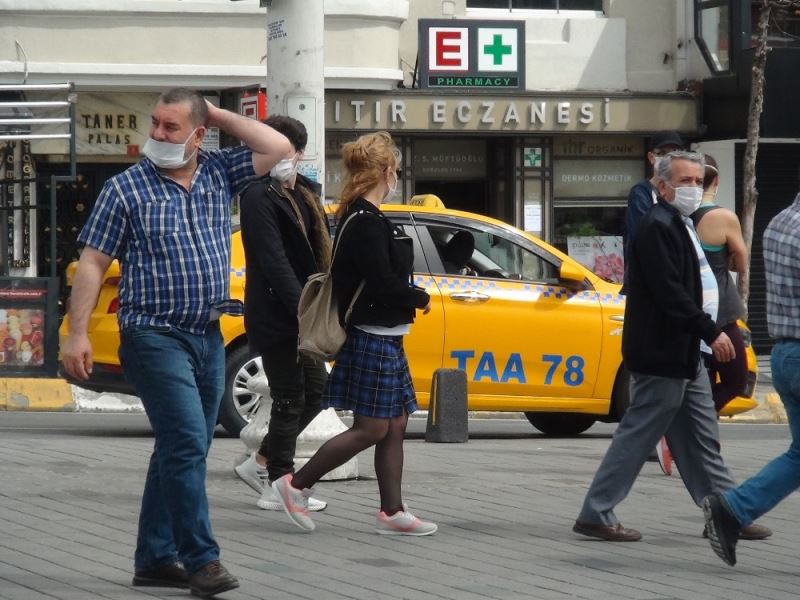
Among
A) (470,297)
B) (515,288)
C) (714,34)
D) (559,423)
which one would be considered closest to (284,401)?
(470,297)

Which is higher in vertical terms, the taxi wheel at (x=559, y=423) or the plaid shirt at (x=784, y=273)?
the plaid shirt at (x=784, y=273)

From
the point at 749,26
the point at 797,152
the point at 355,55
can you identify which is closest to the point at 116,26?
the point at 355,55

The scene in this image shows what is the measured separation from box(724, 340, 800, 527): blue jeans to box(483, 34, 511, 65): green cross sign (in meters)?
13.0

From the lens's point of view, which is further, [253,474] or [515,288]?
[515,288]

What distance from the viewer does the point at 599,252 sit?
20.2m

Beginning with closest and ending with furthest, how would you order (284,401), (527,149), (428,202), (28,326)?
(284,401) < (428,202) < (28,326) < (527,149)

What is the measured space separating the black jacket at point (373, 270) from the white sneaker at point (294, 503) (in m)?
0.78

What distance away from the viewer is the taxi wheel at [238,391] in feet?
36.6

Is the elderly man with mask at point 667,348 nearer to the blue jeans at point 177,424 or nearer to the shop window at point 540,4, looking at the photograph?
the blue jeans at point 177,424

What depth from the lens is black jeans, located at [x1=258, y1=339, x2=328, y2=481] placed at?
7668 mm

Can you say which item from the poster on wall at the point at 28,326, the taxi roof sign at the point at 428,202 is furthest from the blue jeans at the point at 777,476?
the poster on wall at the point at 28,326

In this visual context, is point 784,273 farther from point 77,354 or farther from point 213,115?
point 77,354

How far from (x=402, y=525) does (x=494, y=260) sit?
4726mm

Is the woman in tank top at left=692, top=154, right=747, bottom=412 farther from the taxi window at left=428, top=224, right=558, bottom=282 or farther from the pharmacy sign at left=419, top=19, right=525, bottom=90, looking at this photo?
the pharmacy sign at left=419, top=19, right=525, bottom=90
